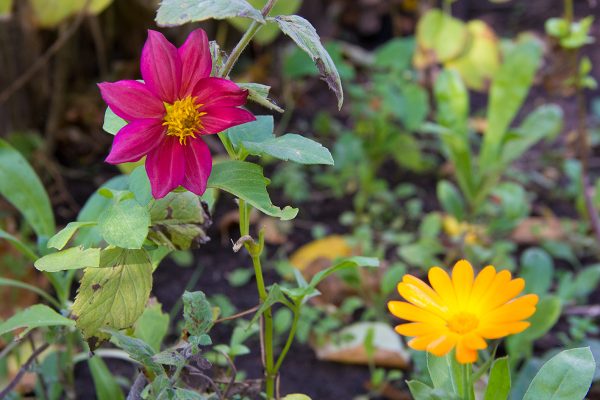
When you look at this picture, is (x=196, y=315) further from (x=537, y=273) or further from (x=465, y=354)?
(x=537, y=273)

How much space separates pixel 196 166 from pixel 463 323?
34 centimetres

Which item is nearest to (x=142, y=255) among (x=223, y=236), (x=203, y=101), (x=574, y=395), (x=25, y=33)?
(x=203, y=101)

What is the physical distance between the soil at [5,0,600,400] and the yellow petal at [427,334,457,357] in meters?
0.80

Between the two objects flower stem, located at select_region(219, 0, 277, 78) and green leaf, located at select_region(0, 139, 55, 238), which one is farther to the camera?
green leaf, located at select_region(0, 139, 55, 238)

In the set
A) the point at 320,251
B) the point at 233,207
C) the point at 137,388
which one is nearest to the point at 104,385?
the point at 137,388

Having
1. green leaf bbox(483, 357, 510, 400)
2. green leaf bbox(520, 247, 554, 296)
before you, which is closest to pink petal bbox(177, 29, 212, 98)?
green leaf bbox(483, 357, 510, 400)

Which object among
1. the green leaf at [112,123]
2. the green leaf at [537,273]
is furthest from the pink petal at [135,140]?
the green leaf at [537,273]

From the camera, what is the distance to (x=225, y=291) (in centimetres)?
186

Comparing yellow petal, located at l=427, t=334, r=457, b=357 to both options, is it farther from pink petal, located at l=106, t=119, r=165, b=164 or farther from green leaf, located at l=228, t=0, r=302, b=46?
green leaf, located at l=228, t=0, r=302, b=46

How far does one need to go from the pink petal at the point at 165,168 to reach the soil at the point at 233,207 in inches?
31.7

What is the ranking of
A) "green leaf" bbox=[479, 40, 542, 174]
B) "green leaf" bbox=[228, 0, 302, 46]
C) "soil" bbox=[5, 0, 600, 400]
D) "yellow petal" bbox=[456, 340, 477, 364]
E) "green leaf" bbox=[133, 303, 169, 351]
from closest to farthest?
"yellow petal" bbox=[456, 340, 477, 364] < "green leaf" bbox=[133, 303, 169, 351] < "soil" bbox=[5, 0, 600, 400] < "green leaf" bbox=[228, 0, 302, 46] < "green leaf" bbox=[479, 40, 542, 174]

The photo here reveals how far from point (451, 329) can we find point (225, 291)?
3.71 feet

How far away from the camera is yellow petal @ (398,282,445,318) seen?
830mm

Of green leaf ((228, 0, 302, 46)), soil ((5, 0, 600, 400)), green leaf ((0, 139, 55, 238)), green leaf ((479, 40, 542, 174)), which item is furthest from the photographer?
green leaf ((479, 40, 542, 174))
